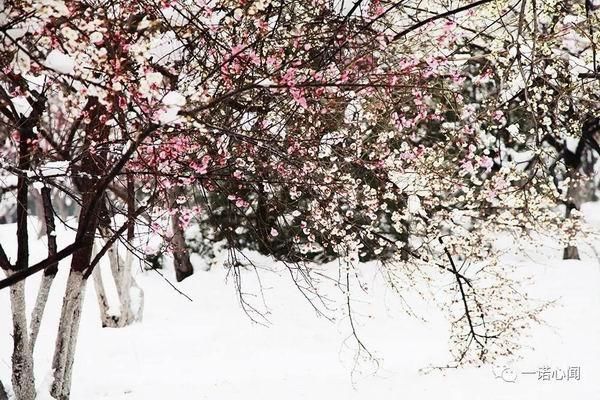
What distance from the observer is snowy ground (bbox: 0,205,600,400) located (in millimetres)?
9039

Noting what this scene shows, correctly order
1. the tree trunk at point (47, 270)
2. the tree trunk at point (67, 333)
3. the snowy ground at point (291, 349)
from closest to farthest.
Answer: the tree trunk at point (47, 270)
the tree trunk at point (67, 333)
the snowy ground at point (291, 349)

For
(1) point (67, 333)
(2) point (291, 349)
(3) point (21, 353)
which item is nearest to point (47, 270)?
(1) point (67, 333)

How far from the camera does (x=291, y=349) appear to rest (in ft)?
36.9

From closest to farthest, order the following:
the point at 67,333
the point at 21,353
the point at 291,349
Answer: the point at 21,353
the point at 67,333
the point at 291,349

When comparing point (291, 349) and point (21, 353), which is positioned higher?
point (291, 349)

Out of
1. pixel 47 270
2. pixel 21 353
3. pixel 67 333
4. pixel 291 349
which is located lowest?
pixel 21 353

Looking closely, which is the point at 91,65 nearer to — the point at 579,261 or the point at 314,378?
the point at 314,378

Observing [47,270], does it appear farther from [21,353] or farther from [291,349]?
[291,349]

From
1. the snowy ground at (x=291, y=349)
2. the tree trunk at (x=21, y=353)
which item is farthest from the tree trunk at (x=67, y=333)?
the tree trunk at (x=21, y=353)

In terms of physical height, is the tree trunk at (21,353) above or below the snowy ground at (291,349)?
below

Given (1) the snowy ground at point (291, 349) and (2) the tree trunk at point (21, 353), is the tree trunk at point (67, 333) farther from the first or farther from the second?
(2) the tree trunk at point (21, 353)

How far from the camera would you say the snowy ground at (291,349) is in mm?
9039

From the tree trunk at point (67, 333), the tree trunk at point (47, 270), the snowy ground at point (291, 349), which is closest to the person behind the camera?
the tree trunk at point (47, 270)

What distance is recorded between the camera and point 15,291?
6504 mm
